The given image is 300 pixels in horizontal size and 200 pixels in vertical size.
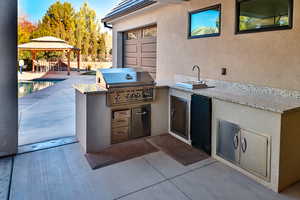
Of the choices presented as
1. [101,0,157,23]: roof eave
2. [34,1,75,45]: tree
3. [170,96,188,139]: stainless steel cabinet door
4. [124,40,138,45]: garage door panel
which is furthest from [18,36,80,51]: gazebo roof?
[170,96,188,139]: stainless steel cabinet door

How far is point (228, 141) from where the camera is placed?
9.42ft

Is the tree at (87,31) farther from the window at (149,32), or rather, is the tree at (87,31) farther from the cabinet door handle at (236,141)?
the cabinet door handle at (236,141)

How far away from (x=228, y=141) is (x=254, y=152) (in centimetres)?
37

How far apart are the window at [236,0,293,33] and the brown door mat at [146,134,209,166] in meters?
1.94

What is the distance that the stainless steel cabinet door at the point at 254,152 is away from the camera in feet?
8.07

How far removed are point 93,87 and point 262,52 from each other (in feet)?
8.17

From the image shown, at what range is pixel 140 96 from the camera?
357 centimetres

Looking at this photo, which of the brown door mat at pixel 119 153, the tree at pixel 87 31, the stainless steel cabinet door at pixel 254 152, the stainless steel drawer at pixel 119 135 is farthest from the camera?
the tree at pixel 87 31

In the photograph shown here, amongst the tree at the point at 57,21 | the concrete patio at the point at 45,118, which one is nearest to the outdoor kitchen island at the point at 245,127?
the concrete patio at the point at 45,118

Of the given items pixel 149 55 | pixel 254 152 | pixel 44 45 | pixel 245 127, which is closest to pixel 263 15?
pixel 245 127

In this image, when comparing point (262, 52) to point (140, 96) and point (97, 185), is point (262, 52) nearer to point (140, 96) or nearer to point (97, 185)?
point (140, 96)

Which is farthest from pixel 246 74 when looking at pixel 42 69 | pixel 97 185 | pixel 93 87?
pixel 42 69

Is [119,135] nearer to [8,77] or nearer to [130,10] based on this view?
[8,77]

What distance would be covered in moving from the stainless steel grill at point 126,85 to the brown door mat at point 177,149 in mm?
689
